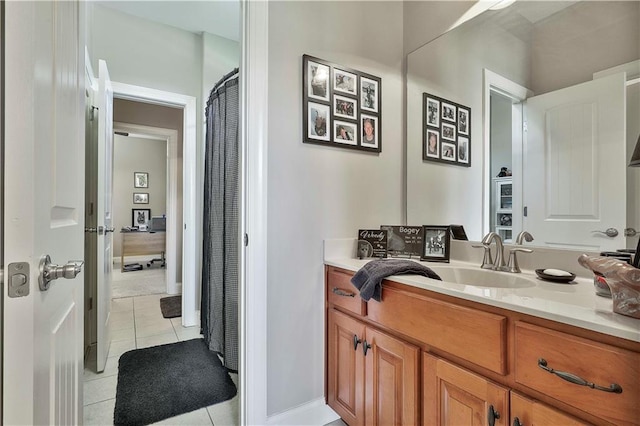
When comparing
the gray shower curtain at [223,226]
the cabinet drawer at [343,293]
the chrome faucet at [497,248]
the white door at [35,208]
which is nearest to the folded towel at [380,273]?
the cabinet drawer at [343,293]

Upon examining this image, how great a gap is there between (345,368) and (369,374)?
188 mm

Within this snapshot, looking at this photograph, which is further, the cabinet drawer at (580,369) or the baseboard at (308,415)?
the baseboard at (308,415)

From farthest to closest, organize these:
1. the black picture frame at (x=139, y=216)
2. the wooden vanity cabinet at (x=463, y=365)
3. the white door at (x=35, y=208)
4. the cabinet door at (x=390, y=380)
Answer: the black picture frame at (x=139, y=216)
the cabinet door at (x=390, y=380)
the wooden vanity cabinet at (x=463, y=365)
the white door at (x=35, y=208)

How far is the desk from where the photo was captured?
564cm

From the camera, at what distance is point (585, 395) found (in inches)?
27.0

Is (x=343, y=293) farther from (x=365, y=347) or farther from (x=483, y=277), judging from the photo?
(x=483, y=277)

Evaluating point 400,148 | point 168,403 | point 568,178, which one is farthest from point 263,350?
point 568,178

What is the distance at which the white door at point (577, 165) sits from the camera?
114 centimetres

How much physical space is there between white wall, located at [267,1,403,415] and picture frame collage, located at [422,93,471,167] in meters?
0.39

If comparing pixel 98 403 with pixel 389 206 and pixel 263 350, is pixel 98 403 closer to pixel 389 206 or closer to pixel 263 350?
pixel 263 350

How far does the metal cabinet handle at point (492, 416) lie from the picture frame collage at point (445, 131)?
121cm

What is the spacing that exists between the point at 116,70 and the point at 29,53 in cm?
260

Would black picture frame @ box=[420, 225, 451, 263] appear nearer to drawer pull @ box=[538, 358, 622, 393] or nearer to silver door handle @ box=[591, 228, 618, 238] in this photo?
silver door handle @ box=[591, 228, 618, 238]

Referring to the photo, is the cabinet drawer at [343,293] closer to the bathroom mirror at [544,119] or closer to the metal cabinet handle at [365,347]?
the metal cabinet handle at [365,347]
